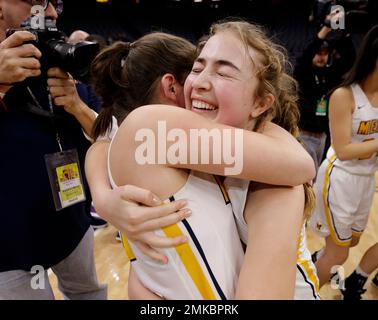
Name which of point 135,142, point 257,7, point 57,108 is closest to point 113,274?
point 57,108

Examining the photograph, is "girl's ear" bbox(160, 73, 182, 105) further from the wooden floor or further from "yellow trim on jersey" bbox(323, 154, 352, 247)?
the wooden floor

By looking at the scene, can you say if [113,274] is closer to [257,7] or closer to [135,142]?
[135,142]

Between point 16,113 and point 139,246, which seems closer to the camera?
point 139,246

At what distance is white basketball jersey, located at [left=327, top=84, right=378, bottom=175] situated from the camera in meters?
1.97

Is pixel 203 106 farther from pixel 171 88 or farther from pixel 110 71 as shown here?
pixel 110 71

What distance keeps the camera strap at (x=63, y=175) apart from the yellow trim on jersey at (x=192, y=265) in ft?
1.93

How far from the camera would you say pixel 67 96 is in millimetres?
1274

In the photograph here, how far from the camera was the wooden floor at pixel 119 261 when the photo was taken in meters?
2.30

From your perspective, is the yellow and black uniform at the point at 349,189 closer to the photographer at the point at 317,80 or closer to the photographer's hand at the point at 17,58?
the photographer at the point at 317,80

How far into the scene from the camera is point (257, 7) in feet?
29.3

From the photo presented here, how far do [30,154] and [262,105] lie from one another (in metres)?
0.75

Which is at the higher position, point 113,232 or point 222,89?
point 222,89
